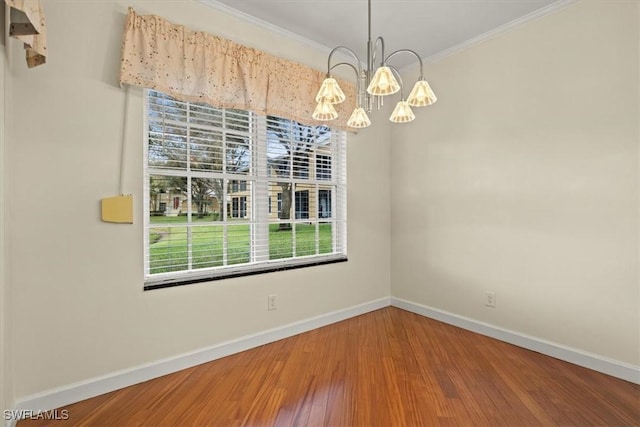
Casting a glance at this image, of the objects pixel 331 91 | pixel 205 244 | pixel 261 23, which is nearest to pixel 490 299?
pixel 331 91

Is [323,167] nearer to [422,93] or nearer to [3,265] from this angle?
[422,93]

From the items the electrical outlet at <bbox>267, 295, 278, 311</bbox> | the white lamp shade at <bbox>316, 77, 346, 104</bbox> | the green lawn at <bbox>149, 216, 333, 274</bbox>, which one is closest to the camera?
the white lamp shade at <bbox>316, 77, 346, 104</bbox>

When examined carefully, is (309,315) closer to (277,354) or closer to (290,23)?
(277,354)

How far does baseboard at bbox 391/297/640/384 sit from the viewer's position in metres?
2.16

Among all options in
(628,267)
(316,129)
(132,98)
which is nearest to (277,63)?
(316,129)

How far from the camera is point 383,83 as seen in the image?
145cm

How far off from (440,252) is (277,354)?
6.05ft

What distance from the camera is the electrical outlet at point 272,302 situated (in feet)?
8.92

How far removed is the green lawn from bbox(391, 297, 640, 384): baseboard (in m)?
1.54

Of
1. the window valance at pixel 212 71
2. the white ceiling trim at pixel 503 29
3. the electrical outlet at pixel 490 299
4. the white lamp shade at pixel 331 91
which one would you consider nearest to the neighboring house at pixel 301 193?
the window valance at pixel 212 71

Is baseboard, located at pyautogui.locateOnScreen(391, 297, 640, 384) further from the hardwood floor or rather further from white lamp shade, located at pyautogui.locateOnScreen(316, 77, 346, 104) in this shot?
white lamp shade, located at pyautogui.locateOnScreen(316, 77, 346, 104)

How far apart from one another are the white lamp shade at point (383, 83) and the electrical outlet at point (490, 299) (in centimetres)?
221

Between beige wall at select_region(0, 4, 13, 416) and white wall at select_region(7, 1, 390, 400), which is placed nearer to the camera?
beige wall at select_region(0, 4, 13, 416)

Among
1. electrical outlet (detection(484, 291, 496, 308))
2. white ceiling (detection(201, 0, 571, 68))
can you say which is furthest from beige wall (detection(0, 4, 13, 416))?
electrical outlet (detection(484, 291, 496, 308))
